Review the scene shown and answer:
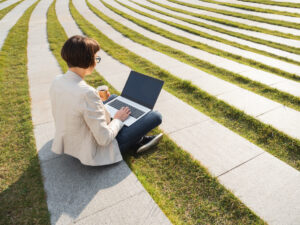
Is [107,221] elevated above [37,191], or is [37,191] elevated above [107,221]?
[107,221]

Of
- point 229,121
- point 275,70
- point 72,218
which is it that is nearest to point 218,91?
point 229,121

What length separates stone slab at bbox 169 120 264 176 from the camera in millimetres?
2855

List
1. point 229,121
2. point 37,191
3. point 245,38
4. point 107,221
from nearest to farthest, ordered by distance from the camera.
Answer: point 107,221 → point 37,191 → point 229,121 → point 245,38

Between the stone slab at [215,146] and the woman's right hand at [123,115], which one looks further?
the stone slab at [215,146]

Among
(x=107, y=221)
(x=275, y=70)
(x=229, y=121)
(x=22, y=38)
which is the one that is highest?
(x=275, y=70)

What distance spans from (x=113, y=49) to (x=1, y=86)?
334cm

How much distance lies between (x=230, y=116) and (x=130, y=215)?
2384 millimetres

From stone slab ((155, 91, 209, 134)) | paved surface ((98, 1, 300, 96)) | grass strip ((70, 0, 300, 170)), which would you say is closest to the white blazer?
stone slab ((155, 91, 209, 134))

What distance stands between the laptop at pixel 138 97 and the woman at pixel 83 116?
0.19 m

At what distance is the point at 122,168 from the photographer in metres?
2.79

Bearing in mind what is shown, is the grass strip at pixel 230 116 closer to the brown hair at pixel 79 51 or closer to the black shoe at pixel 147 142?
the black shoe at pixel 147 142

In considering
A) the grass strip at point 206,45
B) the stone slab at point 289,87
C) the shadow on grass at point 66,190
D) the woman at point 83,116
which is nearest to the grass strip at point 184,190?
the shadow on grass at point 66,190

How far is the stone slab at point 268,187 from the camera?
2.24 m

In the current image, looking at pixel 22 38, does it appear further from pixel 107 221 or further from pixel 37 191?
pixel 107 221
